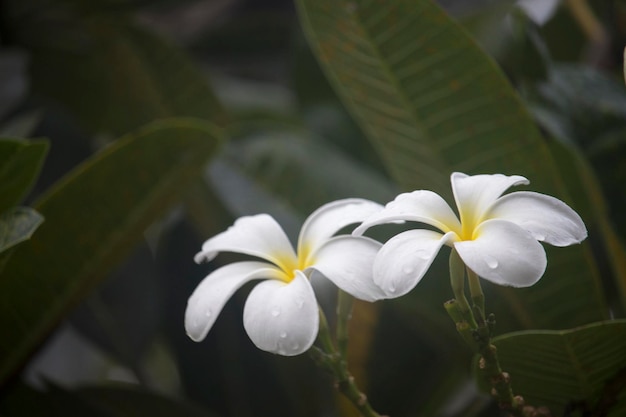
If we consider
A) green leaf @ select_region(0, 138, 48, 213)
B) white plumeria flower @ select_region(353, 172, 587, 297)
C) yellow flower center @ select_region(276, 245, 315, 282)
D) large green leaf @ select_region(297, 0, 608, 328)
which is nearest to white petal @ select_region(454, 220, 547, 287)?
white plumeria flower @ select_region(353, 172, 587, 297)

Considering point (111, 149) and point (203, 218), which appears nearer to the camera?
point (111, 149)

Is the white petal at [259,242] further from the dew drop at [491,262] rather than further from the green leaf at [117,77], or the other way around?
the green leaf at [117,77]

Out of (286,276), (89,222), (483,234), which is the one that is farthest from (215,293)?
(89,222)

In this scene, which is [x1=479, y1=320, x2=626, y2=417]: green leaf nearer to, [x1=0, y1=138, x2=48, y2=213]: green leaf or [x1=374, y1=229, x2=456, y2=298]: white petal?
[x1=374, y1=229, x2=456, y2=298]: white petal

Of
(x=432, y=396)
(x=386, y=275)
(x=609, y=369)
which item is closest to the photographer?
(x=386, y=275)

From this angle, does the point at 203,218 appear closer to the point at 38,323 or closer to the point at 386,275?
the point at 38,323

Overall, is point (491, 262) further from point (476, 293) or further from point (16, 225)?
point (16, 225)

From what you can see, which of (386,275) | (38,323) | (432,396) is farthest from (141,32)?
(386,275)
